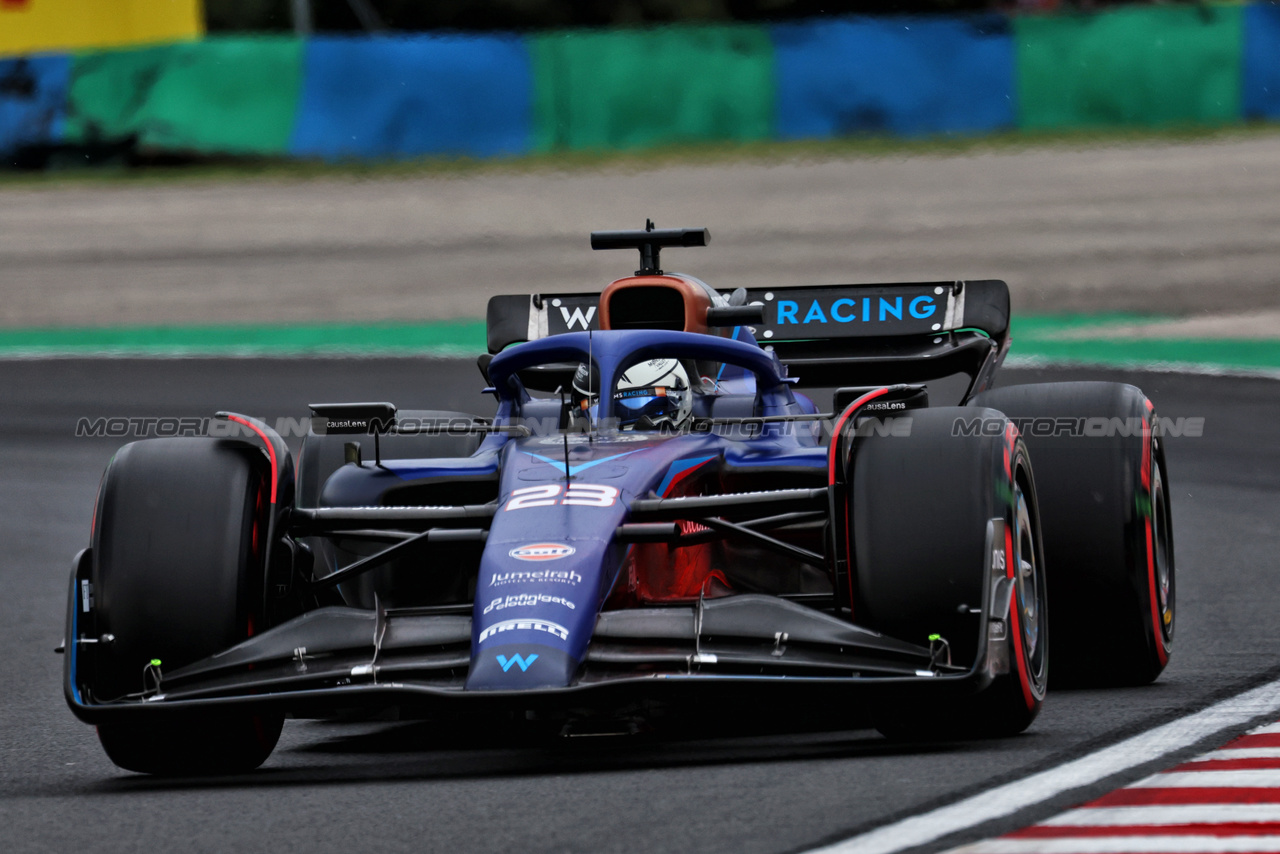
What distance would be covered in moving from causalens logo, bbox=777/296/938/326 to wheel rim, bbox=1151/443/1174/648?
187cm

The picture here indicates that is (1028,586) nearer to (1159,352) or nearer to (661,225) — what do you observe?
(1159,352)

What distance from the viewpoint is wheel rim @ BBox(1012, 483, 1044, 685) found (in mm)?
5875

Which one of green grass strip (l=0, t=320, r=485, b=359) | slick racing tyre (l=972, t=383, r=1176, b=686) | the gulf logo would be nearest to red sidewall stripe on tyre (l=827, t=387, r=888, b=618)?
the gulf logo

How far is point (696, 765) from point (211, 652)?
1.36 m

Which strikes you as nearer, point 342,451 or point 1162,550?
point 1162,550

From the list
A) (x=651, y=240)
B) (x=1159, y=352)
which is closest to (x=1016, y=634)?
(x=651, y=240)

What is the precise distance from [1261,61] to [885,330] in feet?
43.0

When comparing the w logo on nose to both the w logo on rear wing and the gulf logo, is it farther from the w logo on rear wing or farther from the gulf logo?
the w logo on rear wing

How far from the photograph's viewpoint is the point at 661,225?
2058cm

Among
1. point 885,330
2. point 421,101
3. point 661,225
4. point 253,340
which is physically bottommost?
point 885,330

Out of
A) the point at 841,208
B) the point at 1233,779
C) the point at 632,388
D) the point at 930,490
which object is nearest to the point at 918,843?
the point at 1233,779

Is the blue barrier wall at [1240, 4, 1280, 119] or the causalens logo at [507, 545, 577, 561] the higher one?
the blue barrier wall at [1240, 4, 1280, 119]

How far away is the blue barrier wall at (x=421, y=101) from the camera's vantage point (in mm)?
21578

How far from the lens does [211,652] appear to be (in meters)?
5.87
